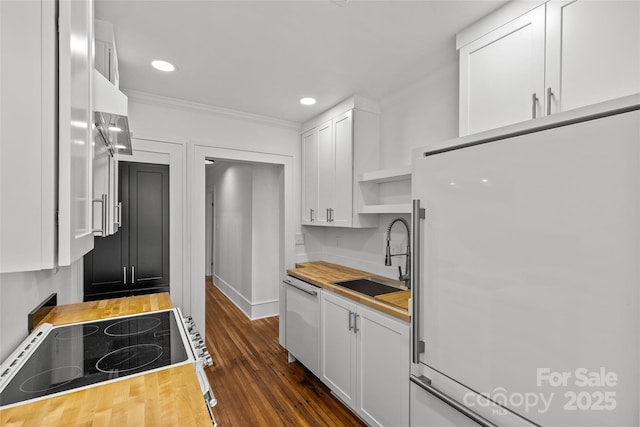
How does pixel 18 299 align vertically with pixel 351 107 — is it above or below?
below

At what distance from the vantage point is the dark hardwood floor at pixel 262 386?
87.1 inches

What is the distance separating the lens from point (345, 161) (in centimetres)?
277

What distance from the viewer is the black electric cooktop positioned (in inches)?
38.1

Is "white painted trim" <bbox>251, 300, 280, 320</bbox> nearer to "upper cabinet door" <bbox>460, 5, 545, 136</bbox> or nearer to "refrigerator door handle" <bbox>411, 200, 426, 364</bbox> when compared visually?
"refrigerator door handle" <bbox>411, 200, 426, 364</bbox>

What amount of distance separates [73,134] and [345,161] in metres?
2.20

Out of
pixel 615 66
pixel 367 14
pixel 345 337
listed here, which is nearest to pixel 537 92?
pixel 615 66

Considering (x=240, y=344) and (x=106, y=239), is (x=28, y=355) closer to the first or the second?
→ (x=106, y=239)

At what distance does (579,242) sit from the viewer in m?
0.94

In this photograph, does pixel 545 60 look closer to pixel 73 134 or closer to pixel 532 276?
pixel 532 276

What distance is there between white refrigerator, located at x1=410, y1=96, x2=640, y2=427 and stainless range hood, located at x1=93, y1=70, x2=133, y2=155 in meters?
1.31

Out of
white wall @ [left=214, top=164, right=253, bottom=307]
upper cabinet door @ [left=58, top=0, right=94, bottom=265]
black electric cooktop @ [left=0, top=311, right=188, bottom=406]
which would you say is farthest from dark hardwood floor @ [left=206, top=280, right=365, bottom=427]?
upper cabinet door @ [left=58, top=0, right=94, bottom=265]

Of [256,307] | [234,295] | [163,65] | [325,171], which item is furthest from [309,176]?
[234,295]

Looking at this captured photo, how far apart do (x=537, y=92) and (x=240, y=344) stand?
3.49m

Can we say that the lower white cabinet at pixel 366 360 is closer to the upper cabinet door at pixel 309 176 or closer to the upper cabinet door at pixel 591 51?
the upper cabinet door at pixel 309 176
